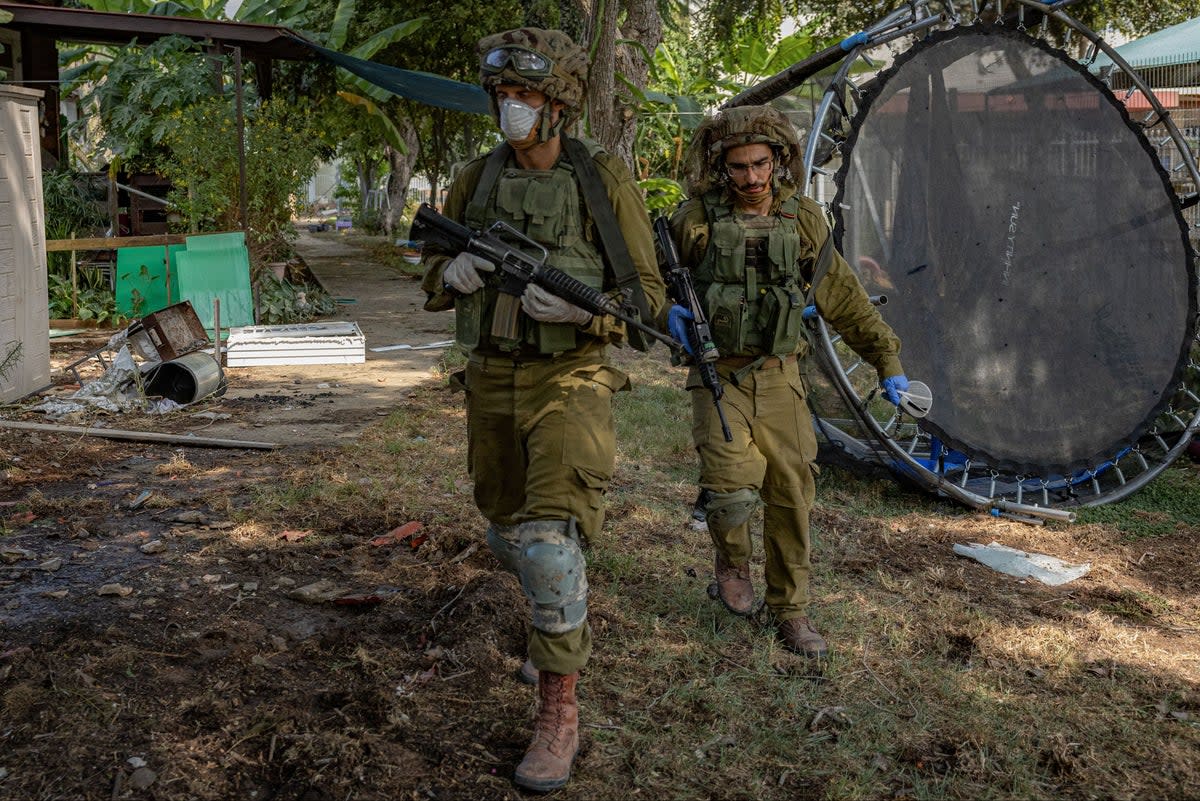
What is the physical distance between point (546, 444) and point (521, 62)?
1127mm

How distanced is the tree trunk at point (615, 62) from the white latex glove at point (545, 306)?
551 cm

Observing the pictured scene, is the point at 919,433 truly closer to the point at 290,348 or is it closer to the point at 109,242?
the point at 290,348

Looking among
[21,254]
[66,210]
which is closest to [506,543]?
[21,254]

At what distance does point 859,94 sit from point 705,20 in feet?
43.2

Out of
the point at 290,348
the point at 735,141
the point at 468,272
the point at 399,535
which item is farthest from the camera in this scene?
the point at 290,348

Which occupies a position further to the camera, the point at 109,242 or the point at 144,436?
the point at 109,242

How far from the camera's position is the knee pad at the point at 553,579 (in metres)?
3.32

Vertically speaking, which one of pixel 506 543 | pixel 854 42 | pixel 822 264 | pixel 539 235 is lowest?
pixel 506 543

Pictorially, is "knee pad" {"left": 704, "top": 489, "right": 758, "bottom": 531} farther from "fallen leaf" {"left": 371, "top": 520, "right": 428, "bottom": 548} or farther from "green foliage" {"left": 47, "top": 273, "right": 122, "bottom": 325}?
"green foliage" {"left": 47, "top": 273, "right": 122, "bottom": 325}

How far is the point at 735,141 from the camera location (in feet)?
13.9

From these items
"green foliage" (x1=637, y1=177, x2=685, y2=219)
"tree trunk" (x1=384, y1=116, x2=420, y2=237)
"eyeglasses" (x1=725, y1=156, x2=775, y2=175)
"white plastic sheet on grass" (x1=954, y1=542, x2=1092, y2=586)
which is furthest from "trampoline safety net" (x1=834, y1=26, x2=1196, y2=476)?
"tree trunk" (x1=384, y1=116, x2=420, y2=237)

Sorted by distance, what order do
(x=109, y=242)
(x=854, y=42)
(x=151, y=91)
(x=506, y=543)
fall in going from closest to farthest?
(x=506, y=543), (x=854, y=42), (x=109, y=242), (x=151, y=91)

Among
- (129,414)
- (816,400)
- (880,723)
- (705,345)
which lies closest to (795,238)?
(705,345)

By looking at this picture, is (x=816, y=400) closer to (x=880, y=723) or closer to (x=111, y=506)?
(x=880, y=723)
